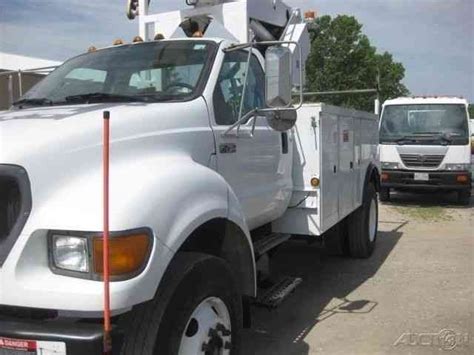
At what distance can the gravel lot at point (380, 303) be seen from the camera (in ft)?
15.3

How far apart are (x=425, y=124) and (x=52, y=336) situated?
11.9 metres

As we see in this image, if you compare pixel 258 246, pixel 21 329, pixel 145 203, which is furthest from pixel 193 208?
pixel 258 246

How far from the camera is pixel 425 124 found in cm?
1305

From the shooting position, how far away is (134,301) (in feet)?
8.19

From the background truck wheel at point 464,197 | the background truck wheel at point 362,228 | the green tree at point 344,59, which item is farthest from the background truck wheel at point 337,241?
the green tree at point 344,59

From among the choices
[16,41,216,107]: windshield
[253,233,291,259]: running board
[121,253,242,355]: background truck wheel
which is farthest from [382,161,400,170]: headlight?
[121,253,242,355]: background truck wheel

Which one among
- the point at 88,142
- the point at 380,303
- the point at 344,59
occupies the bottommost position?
the point at 380,303

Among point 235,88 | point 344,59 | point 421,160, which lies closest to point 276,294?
point 235,88

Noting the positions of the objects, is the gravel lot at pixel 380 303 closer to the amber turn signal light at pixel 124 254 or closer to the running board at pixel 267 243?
the running board at pixel 267 243

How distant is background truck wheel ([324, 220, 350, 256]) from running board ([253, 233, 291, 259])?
1.96 metres

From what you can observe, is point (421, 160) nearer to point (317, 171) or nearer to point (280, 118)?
point (317, 171)

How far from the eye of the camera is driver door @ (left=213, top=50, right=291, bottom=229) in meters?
3.99

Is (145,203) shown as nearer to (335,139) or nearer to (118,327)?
(118,327)

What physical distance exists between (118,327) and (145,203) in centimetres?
57
